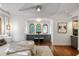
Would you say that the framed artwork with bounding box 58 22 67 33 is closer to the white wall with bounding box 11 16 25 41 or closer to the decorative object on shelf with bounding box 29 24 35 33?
the decorative object on shelf with bounding box 29 24 35 33

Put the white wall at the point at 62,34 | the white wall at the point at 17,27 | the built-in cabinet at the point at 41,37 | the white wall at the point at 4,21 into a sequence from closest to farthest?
the white wall at the point at 4,21 → the white wall at the point at 17,27 → the built-in cabinet at the point at 41,37 → the white wall at the point at 62,34

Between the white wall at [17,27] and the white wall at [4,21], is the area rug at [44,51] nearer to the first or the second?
the white wall at [17,27]

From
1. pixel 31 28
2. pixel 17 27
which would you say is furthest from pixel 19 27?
pixel 31 28

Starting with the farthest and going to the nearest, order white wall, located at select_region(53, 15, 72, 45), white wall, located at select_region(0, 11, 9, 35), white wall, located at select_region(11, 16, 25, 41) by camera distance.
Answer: white wall, located at select_region(53, 15, 72, 45) < white wall, located at select_region(11, 16, 25, 41) < white wall, located at select_region(0, 11, 9, 35)

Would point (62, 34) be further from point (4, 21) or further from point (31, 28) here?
point (4, 21)

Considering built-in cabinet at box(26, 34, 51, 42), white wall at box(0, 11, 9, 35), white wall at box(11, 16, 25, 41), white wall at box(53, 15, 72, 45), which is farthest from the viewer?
white wall at box(53, 15, 72, 45)

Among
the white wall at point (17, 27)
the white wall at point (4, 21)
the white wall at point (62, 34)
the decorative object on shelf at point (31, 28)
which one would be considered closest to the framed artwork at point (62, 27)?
the white wall at point (62, 34)

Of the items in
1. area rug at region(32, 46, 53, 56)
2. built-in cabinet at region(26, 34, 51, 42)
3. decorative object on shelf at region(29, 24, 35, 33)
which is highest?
decorative object on shelf at region(29, 24, 35, 33)

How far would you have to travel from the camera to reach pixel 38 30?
3.46 meters

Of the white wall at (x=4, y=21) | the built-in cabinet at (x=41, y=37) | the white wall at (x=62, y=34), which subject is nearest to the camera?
the white wall at (x=4, y=21)

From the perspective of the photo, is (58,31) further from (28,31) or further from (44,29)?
(28,31)

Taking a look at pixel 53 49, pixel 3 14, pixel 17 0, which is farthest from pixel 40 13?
pixel 17 0

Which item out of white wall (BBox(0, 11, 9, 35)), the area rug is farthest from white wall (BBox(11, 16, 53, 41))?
the area rug

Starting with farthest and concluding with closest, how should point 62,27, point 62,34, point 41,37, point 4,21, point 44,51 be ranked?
point 44,51
point 62,27
point 62,34
point 41,37
point 4,21
